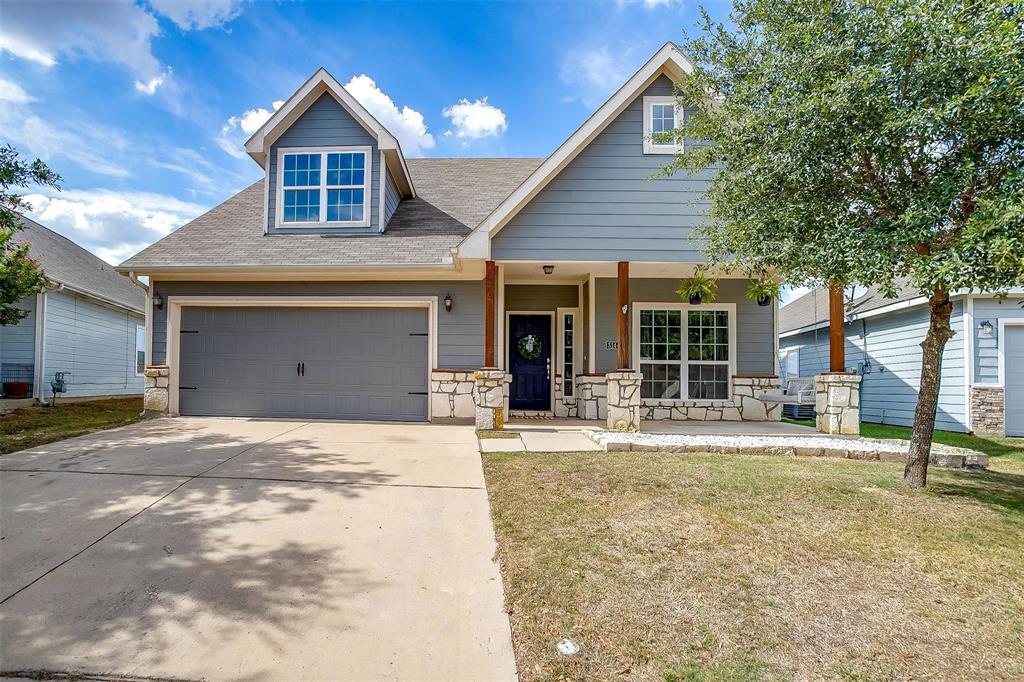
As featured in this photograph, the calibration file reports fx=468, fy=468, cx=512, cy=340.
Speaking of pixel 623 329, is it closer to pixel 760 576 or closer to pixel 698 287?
pixel 698 287

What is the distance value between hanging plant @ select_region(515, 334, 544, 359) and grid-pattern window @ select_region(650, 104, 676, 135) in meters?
4.60

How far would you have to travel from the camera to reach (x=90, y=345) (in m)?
12.6

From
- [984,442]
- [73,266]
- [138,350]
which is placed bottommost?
[984,442]

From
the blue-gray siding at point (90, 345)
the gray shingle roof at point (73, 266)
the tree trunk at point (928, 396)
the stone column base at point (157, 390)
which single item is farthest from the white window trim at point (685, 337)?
the blue-gray siding at point (90, 345)

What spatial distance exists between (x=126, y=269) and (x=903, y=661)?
11055 mm

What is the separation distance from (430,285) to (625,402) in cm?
399

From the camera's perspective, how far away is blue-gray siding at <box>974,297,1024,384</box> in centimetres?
909

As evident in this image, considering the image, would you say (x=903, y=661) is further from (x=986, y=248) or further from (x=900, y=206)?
(x=900, y=206)

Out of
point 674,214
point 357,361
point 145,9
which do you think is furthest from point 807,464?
point 145,9

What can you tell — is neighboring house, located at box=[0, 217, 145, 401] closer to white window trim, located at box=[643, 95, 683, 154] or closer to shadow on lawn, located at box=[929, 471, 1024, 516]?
white window trim, located at box=[643, 95, 683, 154]

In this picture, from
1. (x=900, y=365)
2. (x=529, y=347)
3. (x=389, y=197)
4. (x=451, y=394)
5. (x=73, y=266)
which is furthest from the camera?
(x=73, y=266)

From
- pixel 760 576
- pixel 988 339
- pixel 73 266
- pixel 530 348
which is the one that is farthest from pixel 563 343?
pixel 73 266

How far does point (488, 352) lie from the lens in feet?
24.8

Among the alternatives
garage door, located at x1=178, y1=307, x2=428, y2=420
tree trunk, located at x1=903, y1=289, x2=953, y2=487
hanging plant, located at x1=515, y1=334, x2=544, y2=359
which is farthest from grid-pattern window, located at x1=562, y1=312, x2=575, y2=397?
tree trunk, located at x1=903, y1=289, x2=953, y2=487
